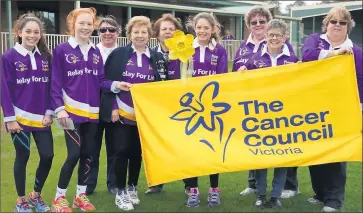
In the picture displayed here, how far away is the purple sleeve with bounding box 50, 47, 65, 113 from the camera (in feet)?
13.6

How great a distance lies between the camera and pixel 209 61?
463 cm

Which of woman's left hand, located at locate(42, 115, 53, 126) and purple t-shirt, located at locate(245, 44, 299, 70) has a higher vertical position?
Result: purple t-shirt, located at locate(245, 44, 299, 70)

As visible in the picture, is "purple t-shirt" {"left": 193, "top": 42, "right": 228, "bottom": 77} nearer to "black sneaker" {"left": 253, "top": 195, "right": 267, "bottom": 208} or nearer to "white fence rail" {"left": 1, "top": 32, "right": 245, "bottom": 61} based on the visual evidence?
"black sneaker" {"left": 253, "top": 195, "right": 267, "bottom": 208}

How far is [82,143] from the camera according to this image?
4410mm

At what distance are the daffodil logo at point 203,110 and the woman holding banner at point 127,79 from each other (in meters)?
0.44

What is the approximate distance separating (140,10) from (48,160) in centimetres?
2056

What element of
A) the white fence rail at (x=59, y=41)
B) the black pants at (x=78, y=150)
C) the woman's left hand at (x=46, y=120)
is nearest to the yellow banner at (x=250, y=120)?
the black pants at (x=78, y=150)

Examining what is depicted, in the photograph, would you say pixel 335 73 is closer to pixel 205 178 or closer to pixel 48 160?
pixel 205 178

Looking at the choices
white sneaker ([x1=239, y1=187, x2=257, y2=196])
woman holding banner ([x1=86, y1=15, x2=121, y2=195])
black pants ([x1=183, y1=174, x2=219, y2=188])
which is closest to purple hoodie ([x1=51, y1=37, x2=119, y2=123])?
woman holding banner ([x1=86, y1=15, x2=121, y2=195])

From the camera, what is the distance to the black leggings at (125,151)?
4.46 metres

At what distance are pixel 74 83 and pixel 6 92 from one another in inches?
24.1

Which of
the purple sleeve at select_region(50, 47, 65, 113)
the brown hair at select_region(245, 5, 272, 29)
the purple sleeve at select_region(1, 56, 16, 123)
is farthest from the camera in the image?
the brown hair at select_region(245, 5, 272, 29)

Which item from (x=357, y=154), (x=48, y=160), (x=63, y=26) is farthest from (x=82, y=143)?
(x=63, y=26)

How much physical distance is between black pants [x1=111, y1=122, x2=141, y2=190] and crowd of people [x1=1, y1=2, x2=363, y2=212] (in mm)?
10
